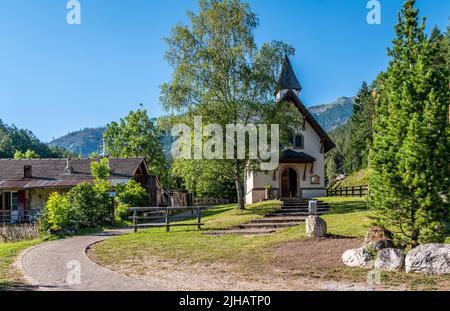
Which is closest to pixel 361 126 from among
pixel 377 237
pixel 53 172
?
pixel 53 172

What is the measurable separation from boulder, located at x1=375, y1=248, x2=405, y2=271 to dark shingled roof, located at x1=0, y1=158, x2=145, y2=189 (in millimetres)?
27253

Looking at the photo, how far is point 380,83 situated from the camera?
1260cm

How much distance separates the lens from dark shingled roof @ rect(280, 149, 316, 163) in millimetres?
31750

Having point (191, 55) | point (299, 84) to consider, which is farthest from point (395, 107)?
point (299, 84)

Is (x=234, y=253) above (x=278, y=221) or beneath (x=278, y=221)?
beneath

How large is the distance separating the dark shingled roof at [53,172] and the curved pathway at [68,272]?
20049 millimetres

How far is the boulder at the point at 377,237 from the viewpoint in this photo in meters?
11.3

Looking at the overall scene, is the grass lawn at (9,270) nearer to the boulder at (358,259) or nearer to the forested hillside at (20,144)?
the boulder at (358,259)

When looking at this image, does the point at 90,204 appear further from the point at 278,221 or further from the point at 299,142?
the point at 299,142

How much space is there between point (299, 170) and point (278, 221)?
454 inches

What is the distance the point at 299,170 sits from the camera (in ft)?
108

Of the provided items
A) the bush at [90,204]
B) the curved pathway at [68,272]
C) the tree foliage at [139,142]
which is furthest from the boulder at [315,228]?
the tree foliage at [139,142]

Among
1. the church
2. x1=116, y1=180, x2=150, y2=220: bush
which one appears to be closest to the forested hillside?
x1=116, y1=180, x2=150, y2=220: bush
